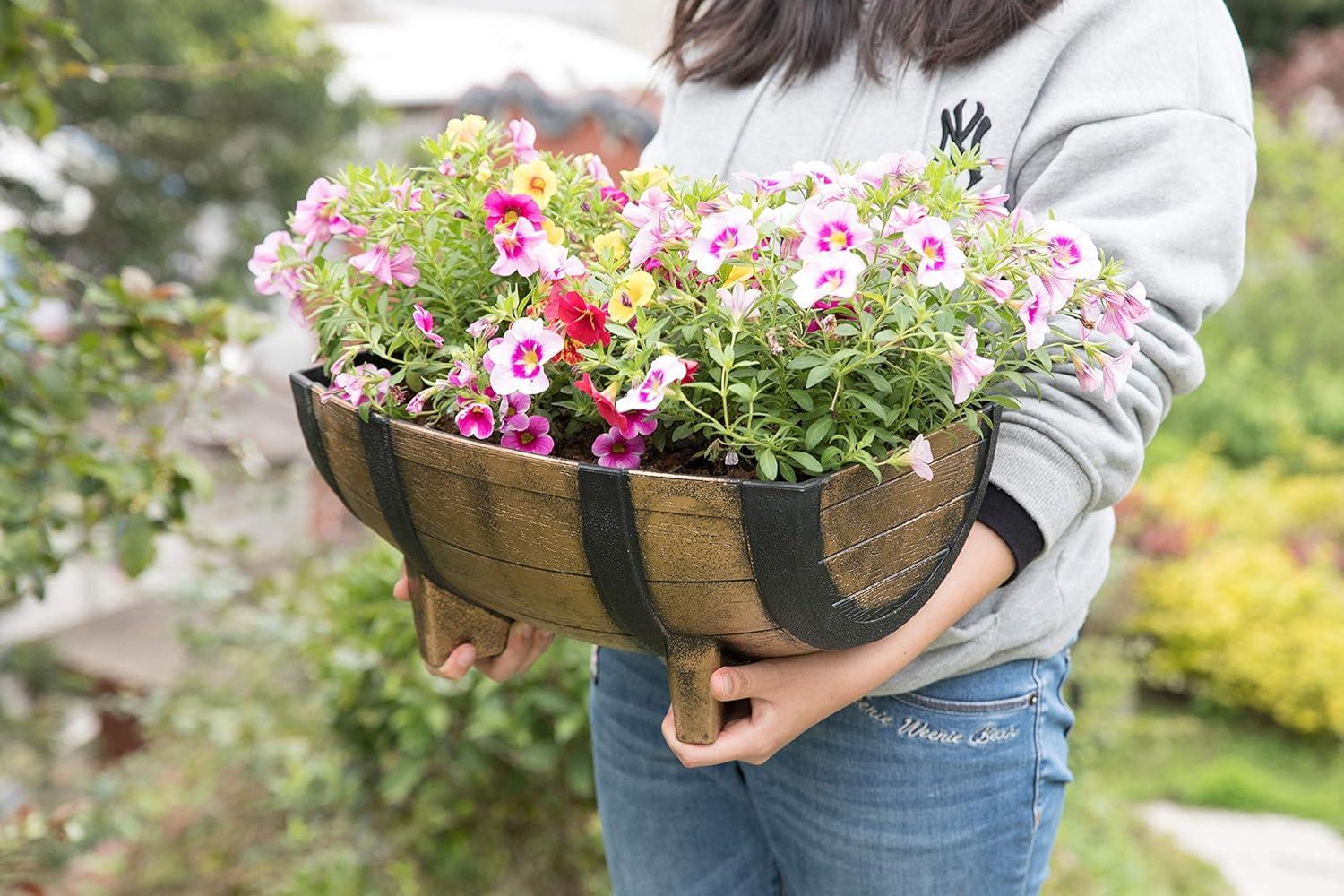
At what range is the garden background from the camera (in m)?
1.68

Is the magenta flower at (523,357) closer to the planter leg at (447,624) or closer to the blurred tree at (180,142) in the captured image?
the planter leg at (447,624)

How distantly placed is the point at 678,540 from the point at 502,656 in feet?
1.42

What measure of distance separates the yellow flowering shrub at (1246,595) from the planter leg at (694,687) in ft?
11.4

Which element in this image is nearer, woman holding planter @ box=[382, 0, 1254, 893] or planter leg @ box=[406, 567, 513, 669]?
woman holding planter @ box=[382, 0, 1254, 893]

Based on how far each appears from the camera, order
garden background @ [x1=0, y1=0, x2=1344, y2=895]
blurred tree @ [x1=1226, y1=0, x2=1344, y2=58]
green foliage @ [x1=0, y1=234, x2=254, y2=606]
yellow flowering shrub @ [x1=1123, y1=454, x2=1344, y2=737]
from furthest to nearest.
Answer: blurred tree @ [x1=1226, y1=0, x2=1344, y2=58]
yellow flowering shrub @ [x1=1123, y1=454, x2=1344, y2=737]
garden background @ [x1=0, y1=0, x2=1344, y2=895]
green foliage @ [x1=0, y1=234, x2=254, y2=606]

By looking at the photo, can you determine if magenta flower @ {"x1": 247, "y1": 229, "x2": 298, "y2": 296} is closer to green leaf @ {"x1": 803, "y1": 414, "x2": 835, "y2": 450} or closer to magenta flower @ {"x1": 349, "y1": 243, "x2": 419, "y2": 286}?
magenta flower @ {"x1": 349, "y1": 243, "x2": 419, "y2": 286}

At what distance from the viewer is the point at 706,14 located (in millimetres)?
1226

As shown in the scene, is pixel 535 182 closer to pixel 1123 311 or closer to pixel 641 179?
pixel 641 179

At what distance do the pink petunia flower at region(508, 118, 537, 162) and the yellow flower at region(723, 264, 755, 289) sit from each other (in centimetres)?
27

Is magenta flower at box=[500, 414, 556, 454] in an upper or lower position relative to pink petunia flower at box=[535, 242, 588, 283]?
lower

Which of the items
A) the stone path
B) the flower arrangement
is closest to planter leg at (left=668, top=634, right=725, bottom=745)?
the flower arrangement

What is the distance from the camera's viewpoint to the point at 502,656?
3.67ft

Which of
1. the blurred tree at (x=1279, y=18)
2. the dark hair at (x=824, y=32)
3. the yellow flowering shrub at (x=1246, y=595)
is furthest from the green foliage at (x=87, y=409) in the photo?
the blurred tree at (x=1279, y=18)

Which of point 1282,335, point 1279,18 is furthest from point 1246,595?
point 1279,18
